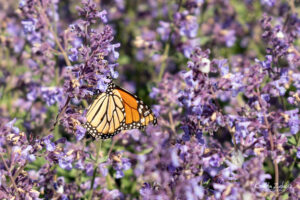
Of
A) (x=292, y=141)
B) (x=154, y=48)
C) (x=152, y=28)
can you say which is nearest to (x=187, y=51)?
(x=154, y=48)

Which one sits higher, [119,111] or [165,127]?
[119,111]

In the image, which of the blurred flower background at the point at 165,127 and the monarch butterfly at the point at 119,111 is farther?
the monarch butterfly at the point at 119,111

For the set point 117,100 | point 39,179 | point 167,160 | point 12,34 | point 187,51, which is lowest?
point 39,179

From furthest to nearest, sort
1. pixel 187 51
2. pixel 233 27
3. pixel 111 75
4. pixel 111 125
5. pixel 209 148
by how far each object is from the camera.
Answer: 1. pixel 233 27
2. pixel 187 51
3. pixel 111 125
4. pixel 111 75
5. pixel 209 148

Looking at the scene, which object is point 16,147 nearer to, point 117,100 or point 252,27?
point 117,100

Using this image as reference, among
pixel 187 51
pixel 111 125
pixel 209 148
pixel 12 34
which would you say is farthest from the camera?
pixel 12 34

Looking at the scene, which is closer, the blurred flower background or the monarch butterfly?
the blurred flower background

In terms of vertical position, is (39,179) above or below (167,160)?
below

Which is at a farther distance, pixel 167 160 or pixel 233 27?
pixel 233 27
